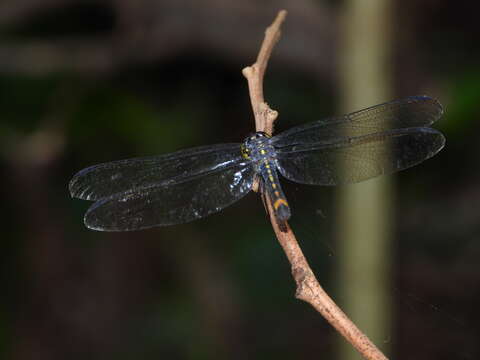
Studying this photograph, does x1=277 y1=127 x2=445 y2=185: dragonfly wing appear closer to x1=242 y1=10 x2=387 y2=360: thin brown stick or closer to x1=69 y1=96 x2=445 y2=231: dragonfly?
x1=69 y1=96 x2=445 y2=231: dragonfly

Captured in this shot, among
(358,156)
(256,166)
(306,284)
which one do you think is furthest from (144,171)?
→ (306,284)

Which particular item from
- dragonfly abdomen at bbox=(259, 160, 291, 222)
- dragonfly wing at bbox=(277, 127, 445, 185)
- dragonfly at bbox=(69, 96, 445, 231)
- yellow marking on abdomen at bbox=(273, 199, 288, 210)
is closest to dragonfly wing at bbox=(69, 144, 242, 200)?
dragonfly at bbox=(69, 96, 445, 231)

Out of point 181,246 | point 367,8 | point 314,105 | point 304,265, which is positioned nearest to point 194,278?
point 181,246

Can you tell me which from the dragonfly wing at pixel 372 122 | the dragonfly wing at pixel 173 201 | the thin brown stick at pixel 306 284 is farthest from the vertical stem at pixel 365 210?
the thin brown stick at pixel 306 284

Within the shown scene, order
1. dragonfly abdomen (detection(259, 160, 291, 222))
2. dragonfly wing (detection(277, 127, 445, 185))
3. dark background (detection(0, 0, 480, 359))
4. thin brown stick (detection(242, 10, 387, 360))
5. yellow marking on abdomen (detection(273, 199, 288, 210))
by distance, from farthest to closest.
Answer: dark background (detection(0, 0, 480, 359)), dragonfly wing (detection(277, 127, 445, 185)), yellow marking on abdomen (detection(273, 199, 288, 210)), dragonfly abdomen (detection(259, 160, 291, 222)), thin brown stick (detection(242, 10, 387, 360))

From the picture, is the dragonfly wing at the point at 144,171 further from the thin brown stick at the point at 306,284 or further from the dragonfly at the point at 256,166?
the thin brown stick at the point at 306,284

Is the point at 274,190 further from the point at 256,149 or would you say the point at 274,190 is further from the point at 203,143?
the point at 203,143
